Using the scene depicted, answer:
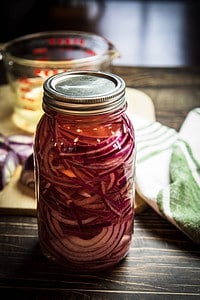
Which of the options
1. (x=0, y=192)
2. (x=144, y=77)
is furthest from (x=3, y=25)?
(x=0, y=192)

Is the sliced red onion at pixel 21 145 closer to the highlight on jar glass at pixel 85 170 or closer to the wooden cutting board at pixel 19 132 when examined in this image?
the wooden cutting board at pixel 19 132

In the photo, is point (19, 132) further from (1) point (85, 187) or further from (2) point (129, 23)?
(2) point (129, 23)

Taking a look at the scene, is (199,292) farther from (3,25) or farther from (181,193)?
(3,25)

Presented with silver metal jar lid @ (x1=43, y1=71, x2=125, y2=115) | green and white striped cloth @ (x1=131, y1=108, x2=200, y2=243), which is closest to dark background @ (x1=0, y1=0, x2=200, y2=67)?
green and white striped cloth @ (x1=131, y1=108, x2=200, y2=243)

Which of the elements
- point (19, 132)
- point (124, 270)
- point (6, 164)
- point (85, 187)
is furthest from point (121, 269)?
point (19, 132)

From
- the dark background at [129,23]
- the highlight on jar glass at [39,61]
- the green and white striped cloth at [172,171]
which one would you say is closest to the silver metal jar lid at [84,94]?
the green and white striped cloth at [172,171]

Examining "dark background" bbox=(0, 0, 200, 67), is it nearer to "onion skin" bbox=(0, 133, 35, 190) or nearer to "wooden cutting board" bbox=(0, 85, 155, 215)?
"wooden cutting board" bbox=(0, 85, 155, 215)
